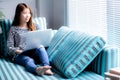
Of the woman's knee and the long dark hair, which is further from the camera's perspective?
the long dark hair

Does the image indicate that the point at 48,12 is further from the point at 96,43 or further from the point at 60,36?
the point at 96,43

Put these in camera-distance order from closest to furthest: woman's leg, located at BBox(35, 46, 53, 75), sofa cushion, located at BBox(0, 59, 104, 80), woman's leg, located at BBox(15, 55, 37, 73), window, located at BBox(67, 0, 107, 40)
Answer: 1. sofa cushion, located at BBox(0, 59, 104, 80)
2. woman's leg, located at BBox(15, 55, 37, 73)
3. woman's leg, located at BBox(35, 46, 53, 75)
4. window, located at BBox(67, 0, 107, 40)

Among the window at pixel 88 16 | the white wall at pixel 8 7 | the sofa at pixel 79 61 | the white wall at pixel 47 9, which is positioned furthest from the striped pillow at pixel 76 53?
the white wall at pixel 8 7

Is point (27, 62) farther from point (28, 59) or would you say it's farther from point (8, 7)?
point (8, 7)

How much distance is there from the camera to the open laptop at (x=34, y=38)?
2359 millimetres

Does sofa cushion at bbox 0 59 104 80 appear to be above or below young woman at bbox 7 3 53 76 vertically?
below

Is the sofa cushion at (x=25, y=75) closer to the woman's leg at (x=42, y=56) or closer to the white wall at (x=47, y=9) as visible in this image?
the woman's leg at (x=42, y=56)

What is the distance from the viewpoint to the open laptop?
2.36 metres

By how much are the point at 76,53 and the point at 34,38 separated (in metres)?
0.51

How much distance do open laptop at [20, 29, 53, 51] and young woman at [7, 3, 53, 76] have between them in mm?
65

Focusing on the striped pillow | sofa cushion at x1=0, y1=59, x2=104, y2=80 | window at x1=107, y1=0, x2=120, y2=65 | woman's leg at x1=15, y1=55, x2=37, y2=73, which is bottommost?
sofa cushion at x1=0, y1=59, x2=104, y2=80

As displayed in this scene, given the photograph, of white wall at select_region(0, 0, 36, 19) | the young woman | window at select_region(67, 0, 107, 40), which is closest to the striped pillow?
the young woman

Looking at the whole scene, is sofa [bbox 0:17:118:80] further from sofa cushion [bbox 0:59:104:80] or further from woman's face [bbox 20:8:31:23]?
woman's face [bbox 20:8:31:23]

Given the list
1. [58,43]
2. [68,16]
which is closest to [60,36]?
[58,43]
